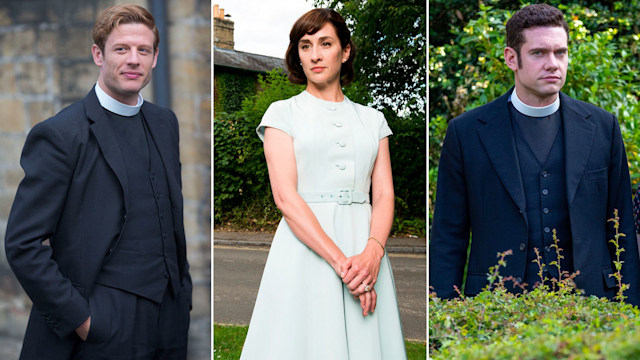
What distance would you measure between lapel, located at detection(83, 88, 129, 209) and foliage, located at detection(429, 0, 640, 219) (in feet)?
9.44

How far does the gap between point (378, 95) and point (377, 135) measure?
0.25 m

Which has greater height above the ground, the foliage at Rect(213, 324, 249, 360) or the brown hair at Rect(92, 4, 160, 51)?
the brown hair at Rect(92, 4, 160, 51)

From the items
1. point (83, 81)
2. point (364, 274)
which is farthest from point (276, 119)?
point (83, 81)

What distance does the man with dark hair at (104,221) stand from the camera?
2.69 meters

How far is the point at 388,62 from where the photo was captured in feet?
10.4

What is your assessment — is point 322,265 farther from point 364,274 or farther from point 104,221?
point 104,221

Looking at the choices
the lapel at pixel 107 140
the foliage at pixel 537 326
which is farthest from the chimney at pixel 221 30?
the foliage at pixel 537 326

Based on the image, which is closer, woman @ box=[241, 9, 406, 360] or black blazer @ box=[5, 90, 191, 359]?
black blazer @ box=[5, 90, 191, 359]

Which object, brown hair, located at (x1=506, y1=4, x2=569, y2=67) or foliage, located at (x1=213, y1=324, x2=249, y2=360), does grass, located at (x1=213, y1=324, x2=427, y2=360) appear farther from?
brown hair, located at (x1=506, y1=4, x2=569, y2=67)

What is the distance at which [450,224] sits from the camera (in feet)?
10.5

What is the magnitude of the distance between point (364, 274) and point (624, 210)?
1237 mm

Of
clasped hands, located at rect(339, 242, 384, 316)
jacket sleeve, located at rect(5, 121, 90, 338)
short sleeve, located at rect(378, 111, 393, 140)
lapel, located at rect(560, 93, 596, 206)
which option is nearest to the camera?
jacket sleeve, located at rect(5, 121, 90, 338)

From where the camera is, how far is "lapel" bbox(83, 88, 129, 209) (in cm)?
275

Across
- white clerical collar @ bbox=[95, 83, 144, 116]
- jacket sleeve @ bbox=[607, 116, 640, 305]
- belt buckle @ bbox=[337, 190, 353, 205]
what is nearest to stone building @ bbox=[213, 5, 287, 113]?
white clerical collar @ bbox=[95, 83, 144, 116]
